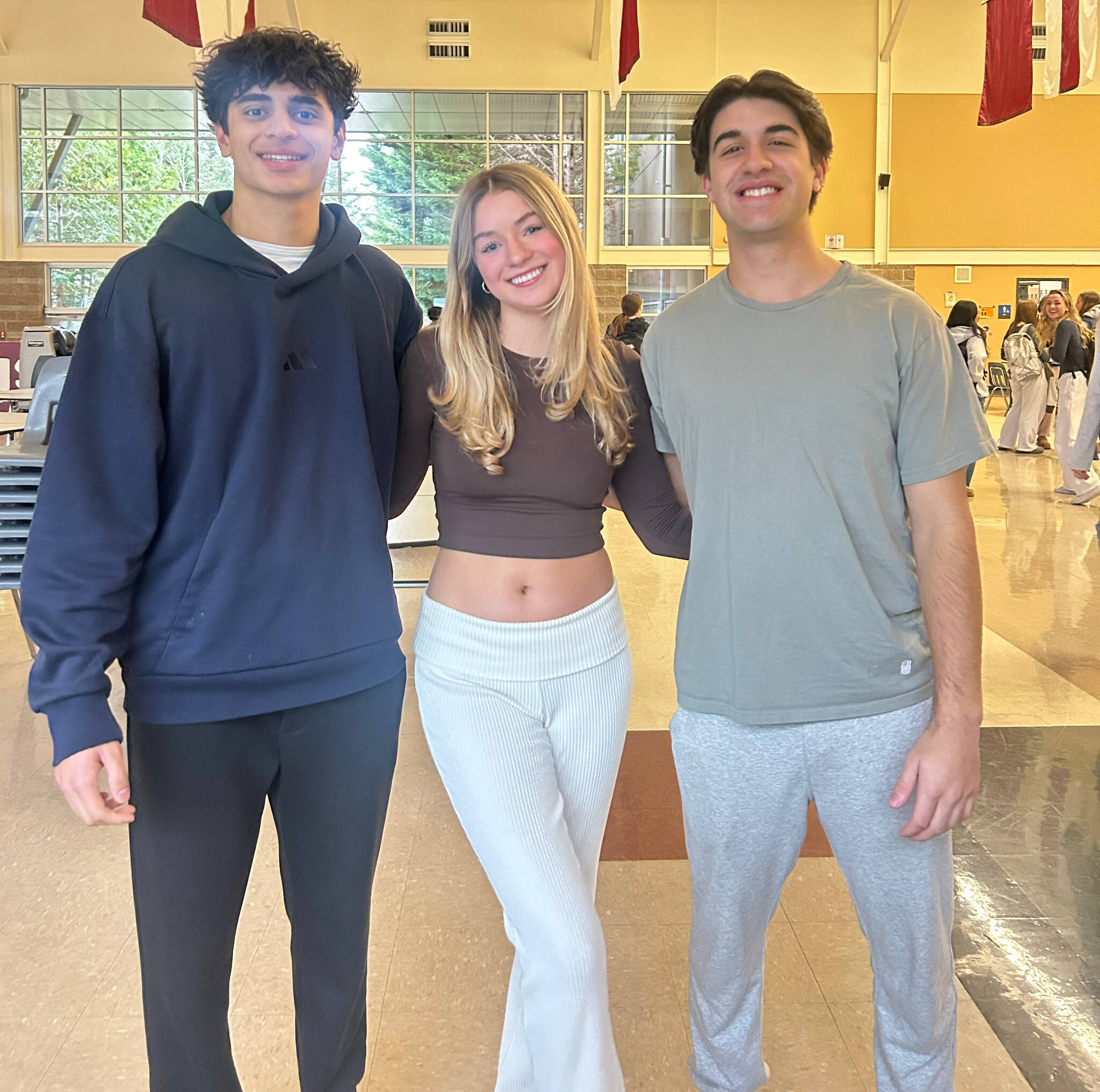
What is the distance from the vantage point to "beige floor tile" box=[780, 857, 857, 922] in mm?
2547

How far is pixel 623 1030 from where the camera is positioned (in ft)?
6.92

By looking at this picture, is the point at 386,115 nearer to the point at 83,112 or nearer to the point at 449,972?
the point at 83,112

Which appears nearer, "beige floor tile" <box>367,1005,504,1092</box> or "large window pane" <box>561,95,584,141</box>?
"beige floor tile" <box>367,1005,504,1092</box>

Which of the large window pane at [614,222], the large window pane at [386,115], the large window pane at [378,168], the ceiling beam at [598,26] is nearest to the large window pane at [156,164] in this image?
the large window pane at [378,168]

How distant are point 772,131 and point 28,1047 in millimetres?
2187

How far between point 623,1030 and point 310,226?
1656 mm

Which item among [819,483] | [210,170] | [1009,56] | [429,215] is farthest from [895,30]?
[819,483]

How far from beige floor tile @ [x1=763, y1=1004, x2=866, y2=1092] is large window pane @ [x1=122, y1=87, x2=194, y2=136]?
66.0ft

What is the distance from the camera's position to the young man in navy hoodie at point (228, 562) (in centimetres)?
141

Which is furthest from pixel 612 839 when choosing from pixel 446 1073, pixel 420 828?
pixel 446 1073

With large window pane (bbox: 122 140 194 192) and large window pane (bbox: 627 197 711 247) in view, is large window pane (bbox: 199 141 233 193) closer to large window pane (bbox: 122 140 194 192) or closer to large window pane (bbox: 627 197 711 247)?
large window pane (bbox: 122 140 194 192)

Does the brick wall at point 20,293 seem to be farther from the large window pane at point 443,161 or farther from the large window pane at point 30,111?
the large window pane at point 443,161

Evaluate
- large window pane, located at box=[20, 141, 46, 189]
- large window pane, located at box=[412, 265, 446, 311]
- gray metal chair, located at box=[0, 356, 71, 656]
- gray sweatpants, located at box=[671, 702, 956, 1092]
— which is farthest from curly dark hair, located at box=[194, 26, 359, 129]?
large window pane, located at box=[20, 141, 46, 189]

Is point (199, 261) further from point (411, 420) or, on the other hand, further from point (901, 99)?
point (901, 99)
